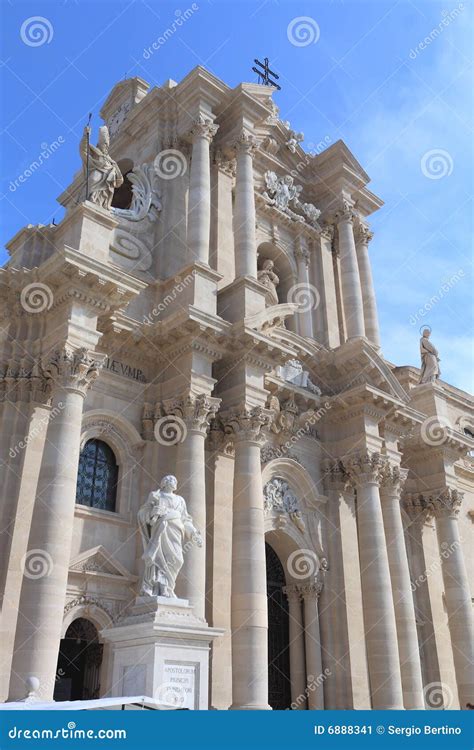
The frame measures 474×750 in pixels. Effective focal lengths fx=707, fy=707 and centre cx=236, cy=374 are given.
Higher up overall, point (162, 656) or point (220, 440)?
point (220, 440)

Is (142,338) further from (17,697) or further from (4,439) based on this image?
(17,697)

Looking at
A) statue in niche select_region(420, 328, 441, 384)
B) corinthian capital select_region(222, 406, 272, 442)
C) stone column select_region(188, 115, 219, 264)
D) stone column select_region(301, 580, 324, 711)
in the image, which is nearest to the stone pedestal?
corinthian capital select_region(222, 406, 272, 442)

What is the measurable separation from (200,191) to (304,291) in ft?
21.3

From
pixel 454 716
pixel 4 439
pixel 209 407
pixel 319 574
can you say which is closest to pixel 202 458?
pixel 209 407

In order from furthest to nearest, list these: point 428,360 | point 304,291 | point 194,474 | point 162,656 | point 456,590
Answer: point 428,360 → point 304,291 → point 456,590 → point 194,474 → point 162,656

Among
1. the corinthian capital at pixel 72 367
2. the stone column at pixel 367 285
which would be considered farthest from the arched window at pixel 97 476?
the stone column at pixel 367 285

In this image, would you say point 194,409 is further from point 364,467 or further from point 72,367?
point 364,467

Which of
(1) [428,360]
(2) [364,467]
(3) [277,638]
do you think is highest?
(1) [428,360]

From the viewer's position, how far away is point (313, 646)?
19391mm

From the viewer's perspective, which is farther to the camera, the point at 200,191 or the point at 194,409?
the point at 200,191

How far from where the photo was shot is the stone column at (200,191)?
20.1 meters

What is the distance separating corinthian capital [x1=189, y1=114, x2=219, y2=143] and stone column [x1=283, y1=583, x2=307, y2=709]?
1391cm

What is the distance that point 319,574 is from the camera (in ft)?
66.7

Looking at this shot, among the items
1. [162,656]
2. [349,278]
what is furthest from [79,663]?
[349,278]
